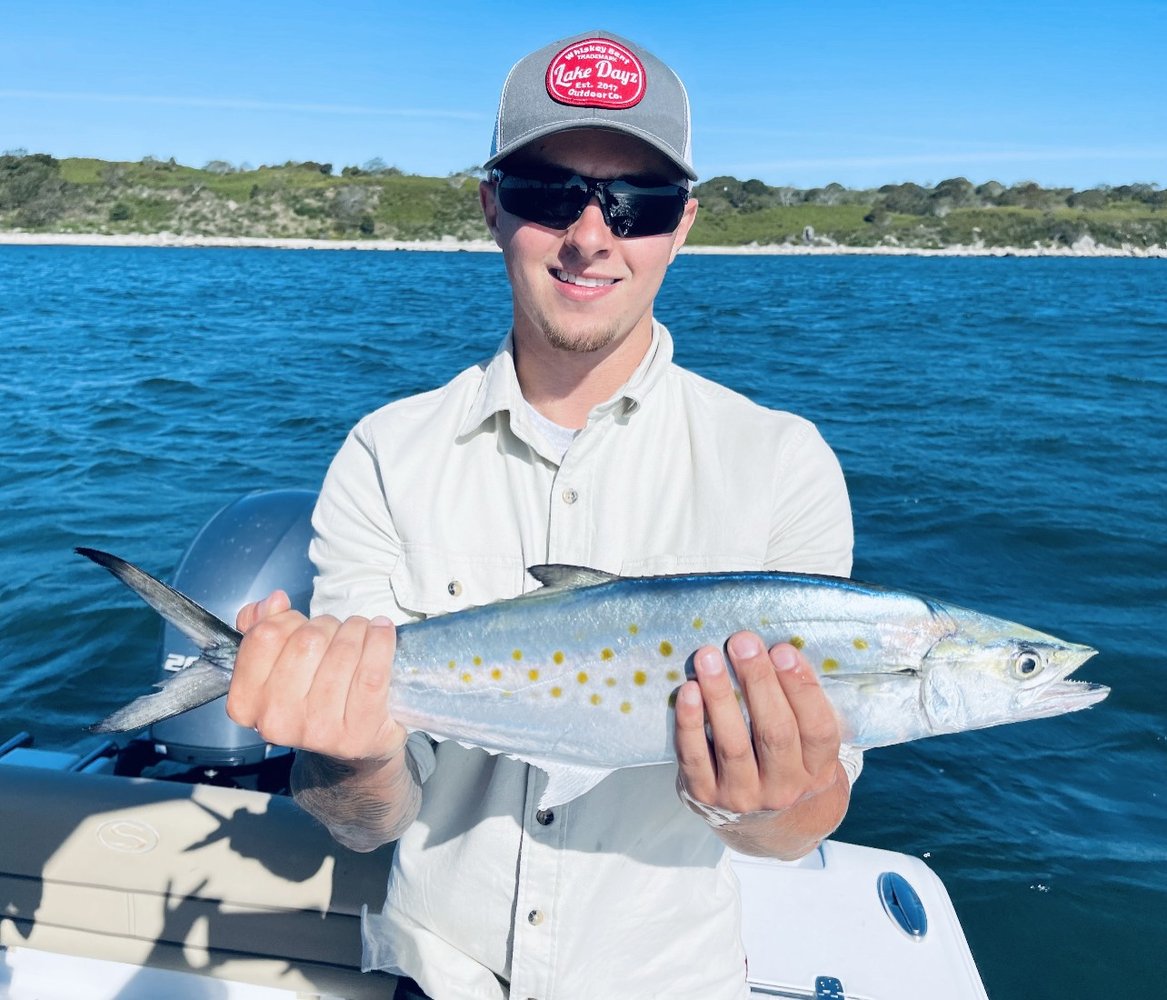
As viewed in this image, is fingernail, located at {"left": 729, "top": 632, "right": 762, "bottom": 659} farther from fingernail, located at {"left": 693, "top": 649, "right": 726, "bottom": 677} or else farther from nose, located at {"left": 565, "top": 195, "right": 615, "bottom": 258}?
nose, located at {"left": 565, "top": 195, "right": 615, "bottom": 258}

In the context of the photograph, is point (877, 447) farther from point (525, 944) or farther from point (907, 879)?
point (525, 944)

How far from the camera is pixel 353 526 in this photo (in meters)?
2.77

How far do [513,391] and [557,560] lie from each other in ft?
1.68

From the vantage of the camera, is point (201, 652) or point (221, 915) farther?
point (221, 915)

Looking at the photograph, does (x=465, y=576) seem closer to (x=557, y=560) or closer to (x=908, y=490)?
(x=557, y=560)

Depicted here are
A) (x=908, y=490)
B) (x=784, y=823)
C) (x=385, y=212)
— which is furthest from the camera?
(x=385, y=212)

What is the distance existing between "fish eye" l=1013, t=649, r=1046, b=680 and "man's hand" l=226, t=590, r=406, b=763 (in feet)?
5.61

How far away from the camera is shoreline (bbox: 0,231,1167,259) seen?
316ft

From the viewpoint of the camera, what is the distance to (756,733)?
2230 mm

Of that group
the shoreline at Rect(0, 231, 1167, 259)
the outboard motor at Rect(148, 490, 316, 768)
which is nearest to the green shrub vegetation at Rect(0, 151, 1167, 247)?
the shoreline at Rect(0, 231, 1167, 259)

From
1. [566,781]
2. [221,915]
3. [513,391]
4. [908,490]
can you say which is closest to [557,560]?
[513,391]

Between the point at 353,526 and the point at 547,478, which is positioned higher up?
the point at 547,478

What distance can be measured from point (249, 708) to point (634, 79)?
1988 mm

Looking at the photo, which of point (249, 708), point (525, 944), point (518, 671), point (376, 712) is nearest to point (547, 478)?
point (518, 671)
